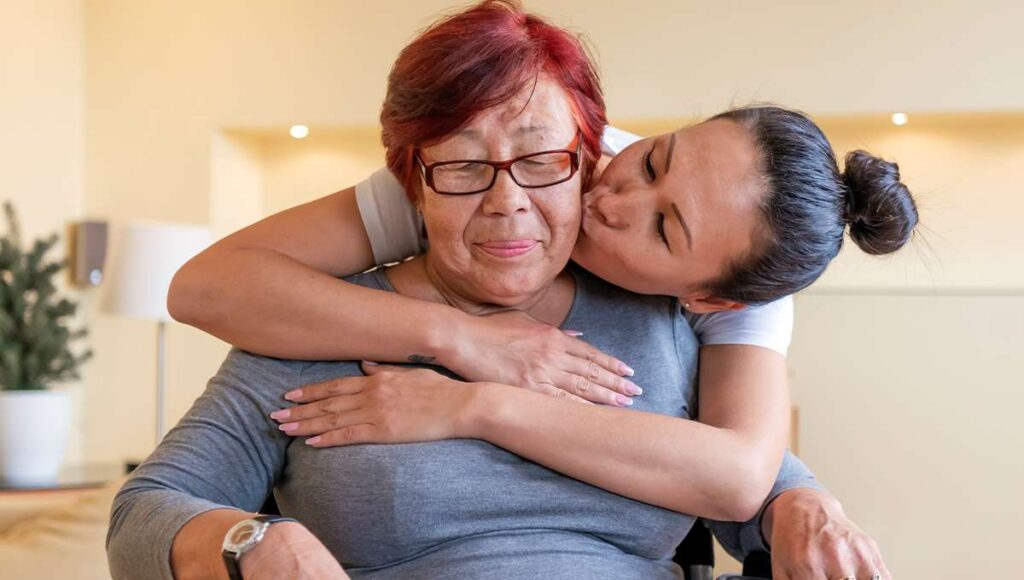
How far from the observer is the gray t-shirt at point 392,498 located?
4.95 ft

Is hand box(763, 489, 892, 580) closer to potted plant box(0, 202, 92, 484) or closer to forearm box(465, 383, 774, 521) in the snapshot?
forearm box(465, 383, 774, 521)

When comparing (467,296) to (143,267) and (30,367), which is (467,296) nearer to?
(30,367)

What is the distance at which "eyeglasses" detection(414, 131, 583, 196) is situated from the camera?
1544mm

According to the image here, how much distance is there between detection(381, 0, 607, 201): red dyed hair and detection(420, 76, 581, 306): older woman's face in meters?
0.02

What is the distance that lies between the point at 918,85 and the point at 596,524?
14.1 ft

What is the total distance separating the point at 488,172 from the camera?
1553 millimetres

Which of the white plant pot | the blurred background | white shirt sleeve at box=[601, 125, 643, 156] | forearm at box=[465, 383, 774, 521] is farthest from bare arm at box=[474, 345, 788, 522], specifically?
the blurred background

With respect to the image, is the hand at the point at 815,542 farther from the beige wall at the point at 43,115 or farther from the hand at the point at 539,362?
the beige wall at the point at 43,115

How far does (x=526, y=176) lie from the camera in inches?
61.4

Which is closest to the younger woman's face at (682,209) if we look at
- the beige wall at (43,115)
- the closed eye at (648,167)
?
the closed eye at (648,167)

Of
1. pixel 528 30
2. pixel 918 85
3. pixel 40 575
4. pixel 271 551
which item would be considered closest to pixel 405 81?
pixel 528 30

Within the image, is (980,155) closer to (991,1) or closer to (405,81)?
(991,1)

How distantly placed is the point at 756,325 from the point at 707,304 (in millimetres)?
77

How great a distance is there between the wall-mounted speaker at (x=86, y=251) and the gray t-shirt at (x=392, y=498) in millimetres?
4621
